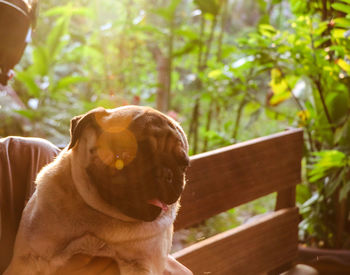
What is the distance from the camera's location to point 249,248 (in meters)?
2.33

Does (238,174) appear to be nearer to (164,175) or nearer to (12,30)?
(164,175)

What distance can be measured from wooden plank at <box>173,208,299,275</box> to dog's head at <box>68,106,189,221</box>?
31.9 inches

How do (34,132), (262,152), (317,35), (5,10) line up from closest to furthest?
(5,10), (262,152), (317,35), (34,132)

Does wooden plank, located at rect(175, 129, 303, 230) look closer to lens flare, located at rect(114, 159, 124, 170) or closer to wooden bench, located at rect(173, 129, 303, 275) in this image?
wooden bench, located at rect(173, 129, 303, 275)

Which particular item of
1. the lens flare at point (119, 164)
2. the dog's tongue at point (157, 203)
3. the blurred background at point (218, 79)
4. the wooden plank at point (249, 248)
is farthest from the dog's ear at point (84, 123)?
the wooden plank at point (249, 248)

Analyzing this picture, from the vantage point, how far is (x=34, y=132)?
14.2 ft

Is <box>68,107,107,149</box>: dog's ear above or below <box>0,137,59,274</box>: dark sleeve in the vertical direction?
above

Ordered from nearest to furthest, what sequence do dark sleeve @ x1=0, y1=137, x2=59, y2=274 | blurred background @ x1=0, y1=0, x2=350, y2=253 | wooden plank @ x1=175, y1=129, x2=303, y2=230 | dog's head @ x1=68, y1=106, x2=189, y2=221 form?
dog's head @ x1=68, y1=106, x2=189, y2=221 < dark sleeve @ x1=0, y1=137, x2=59, y2=274 < wooden plank @ x1=175, y1=129, x2=303, y2=230 < blurred background @ x1=0, y1=0, x2=350, y2=253

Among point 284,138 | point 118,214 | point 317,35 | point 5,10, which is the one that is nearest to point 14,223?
point 118,214

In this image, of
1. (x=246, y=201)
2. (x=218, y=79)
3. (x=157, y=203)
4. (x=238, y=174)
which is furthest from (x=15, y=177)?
(x=218, y=79)

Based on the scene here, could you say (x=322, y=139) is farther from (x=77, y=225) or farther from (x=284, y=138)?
(x=77, y=225)

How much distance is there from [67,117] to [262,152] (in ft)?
8.66

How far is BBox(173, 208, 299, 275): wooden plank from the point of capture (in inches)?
80.2

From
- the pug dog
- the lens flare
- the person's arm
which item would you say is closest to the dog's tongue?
the pug dog
